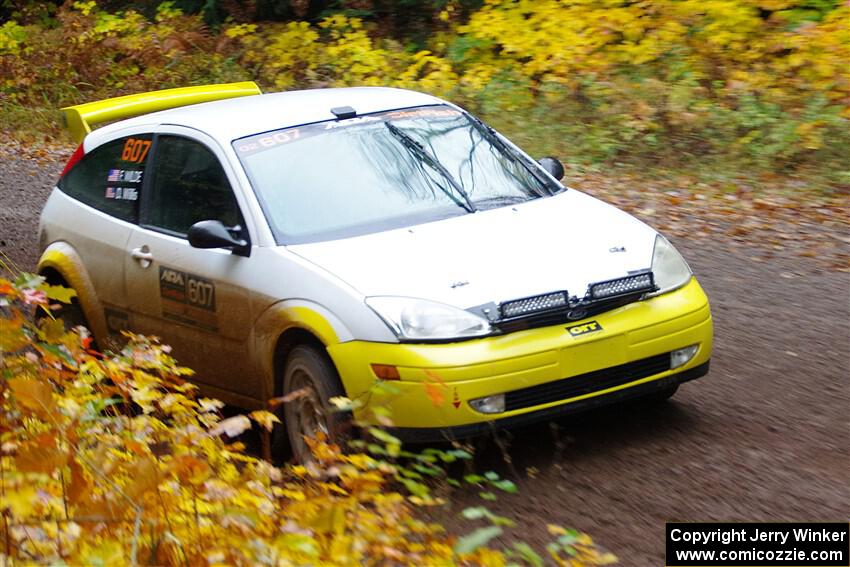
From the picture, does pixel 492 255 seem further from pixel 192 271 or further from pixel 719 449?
pixel 192 271

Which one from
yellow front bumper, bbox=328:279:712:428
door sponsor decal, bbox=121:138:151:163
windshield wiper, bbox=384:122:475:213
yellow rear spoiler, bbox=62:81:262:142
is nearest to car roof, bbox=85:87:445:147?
door sponsor decal, bbox=121:138:151:163

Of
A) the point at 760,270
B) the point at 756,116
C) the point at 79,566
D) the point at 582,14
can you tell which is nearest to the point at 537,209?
the point at 760,270

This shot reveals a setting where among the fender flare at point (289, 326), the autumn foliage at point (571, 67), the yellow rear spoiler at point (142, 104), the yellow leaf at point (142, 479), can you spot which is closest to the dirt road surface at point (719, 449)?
the fender flare at point (289, 326)

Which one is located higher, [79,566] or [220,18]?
[79,566]

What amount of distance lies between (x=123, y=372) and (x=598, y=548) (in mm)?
2221

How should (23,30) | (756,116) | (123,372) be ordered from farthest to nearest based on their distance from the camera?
1. (23,30)
2. (756,116)
3. (123,372)

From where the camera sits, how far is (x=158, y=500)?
3781mm

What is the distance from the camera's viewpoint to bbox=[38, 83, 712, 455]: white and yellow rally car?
17.3ft

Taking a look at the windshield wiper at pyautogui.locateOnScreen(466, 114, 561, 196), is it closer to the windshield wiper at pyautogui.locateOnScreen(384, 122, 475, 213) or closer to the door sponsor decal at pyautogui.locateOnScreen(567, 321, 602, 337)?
the windshield wiper at pyautogui.locateOnScreen(384, 122, 475, 213)

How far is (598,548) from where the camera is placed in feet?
15.1

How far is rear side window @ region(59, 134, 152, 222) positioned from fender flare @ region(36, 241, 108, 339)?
13.5 inches

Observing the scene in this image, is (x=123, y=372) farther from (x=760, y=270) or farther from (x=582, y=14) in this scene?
(x=582, y=14)

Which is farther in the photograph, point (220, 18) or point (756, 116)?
point (220, 18)

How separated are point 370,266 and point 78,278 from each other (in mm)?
2604
